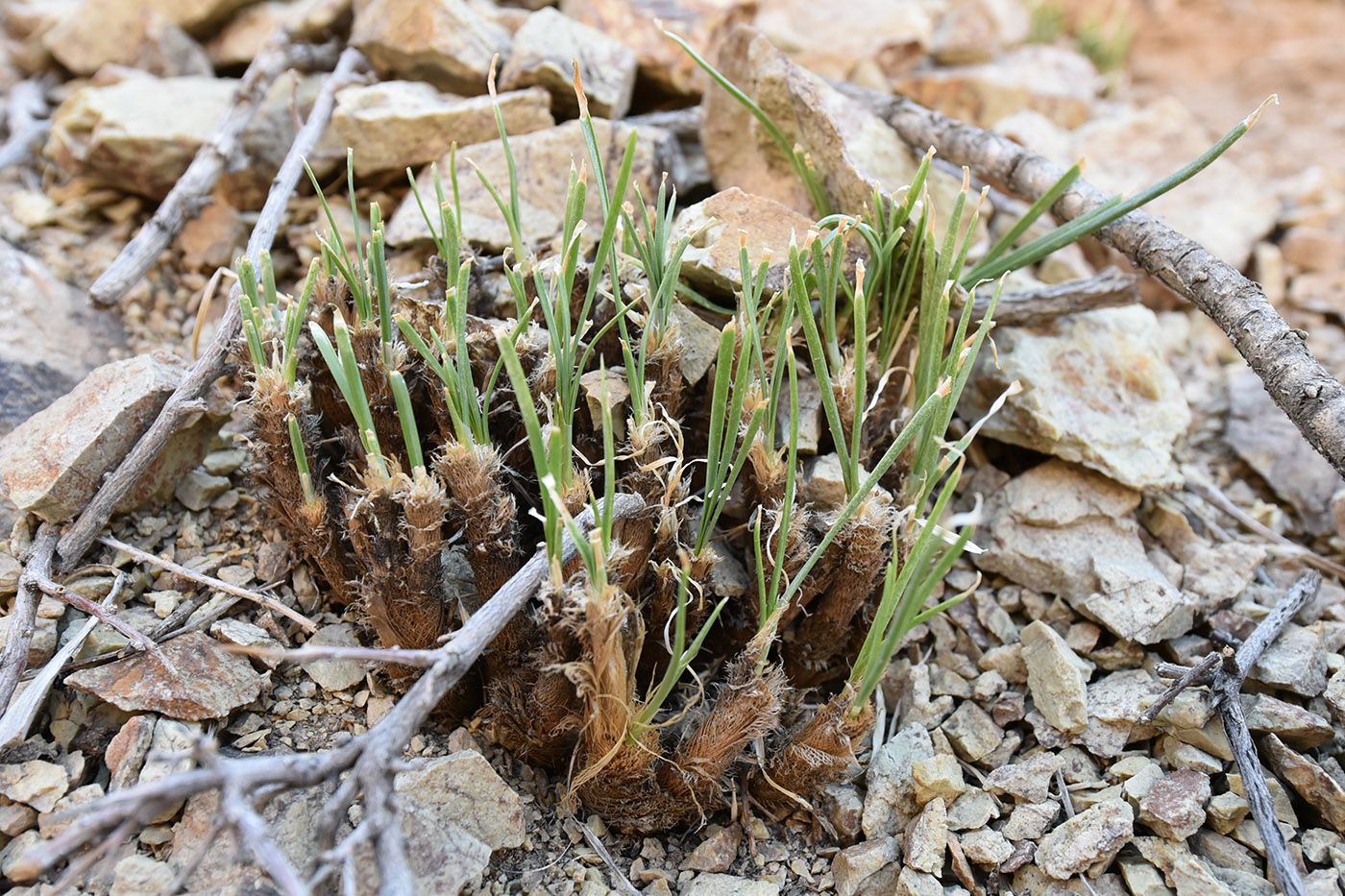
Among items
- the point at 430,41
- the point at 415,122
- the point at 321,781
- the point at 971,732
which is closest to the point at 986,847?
the point at 971,732

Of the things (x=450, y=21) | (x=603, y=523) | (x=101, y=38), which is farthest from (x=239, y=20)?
(x=603, y=523)

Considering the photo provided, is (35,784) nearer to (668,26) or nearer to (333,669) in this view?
(333,669)

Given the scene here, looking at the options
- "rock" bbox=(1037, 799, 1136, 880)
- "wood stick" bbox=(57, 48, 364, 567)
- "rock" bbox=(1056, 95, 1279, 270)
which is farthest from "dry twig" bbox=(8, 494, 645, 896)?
"rock" bbox=(1056, 95, 1279, 270)

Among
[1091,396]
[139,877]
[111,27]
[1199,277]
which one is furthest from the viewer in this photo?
[111,27]

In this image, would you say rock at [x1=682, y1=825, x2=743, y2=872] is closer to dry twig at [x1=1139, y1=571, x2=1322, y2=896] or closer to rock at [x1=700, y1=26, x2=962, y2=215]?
dry twig at [x1=1139, y1=571, x2=1322, y2=896]

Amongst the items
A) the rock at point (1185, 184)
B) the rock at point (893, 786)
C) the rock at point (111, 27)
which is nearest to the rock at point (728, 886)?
the rock at point (893, 786)

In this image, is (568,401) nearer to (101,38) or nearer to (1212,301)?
(1212,301)

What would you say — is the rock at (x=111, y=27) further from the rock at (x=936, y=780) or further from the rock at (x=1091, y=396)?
the rock at (x=936, y=780)
